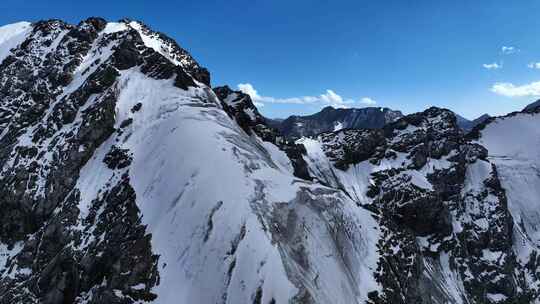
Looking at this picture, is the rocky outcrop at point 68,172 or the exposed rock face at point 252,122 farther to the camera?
the exposed rock face at point 252,122

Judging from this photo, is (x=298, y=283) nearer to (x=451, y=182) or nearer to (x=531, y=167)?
(x=451, y=182)

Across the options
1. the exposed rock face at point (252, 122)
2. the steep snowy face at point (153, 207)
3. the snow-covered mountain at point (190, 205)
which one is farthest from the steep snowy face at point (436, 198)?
the steep snowy face at point (153, 207)

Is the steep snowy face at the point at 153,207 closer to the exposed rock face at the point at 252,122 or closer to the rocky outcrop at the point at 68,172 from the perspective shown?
the rocky outcrop at the point at 68,172

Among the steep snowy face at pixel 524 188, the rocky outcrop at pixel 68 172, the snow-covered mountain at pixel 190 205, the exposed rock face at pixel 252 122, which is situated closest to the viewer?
the snow-covered mountain at pixel 190 205

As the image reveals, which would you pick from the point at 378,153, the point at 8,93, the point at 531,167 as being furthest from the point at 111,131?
the point at 531,167

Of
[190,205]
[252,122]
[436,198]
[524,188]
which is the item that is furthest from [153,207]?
[524,188]

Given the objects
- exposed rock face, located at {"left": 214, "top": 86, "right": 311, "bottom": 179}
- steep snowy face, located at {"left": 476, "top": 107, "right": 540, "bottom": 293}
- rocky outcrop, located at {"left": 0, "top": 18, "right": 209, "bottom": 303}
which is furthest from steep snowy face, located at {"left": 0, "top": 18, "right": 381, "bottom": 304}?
steep snowy face, located at {"left": 476, "top": 107, "right": 540, "bottom": 293}

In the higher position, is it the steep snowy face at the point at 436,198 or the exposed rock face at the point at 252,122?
the exposed rock face at the point at 252,122
